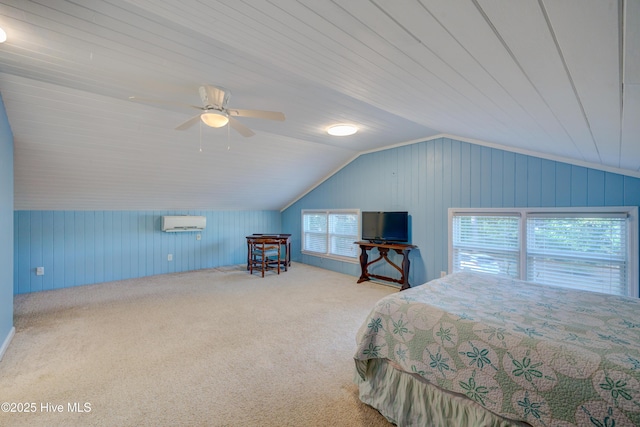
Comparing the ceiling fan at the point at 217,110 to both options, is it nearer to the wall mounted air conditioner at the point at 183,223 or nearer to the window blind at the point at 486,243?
Result: the window blind at the point at 486,243

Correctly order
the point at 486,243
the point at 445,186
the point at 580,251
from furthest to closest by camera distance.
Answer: the point at 445,186, the point at 486,243, the point at 580,251

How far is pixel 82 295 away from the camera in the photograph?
4160mm

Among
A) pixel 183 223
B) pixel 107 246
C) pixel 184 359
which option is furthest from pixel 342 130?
pixel 107 246

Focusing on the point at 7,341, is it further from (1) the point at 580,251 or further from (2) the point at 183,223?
(1) the point at 580,251

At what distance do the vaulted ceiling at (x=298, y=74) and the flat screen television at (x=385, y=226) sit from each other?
4.35 feet

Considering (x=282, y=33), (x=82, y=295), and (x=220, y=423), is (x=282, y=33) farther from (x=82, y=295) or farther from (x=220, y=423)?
(x=82, y=295)

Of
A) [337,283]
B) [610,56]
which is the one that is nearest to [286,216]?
[337,283]

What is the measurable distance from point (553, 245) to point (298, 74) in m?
3.53

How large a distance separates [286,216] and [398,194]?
136 inches

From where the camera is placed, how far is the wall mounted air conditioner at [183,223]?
17.8ft

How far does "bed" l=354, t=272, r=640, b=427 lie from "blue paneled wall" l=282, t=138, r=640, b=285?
155 cm

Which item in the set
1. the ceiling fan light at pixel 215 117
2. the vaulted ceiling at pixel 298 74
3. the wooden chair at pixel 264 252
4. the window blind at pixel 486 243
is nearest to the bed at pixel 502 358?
the vaulted ceiling at pixel 298 74

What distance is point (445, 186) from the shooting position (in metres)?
4.11

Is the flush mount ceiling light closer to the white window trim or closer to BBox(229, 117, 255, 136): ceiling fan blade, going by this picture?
BBox(229, 117, 255, 136): ceiling fan blade
